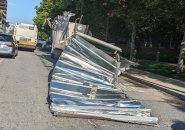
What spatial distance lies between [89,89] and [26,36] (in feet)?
99.1

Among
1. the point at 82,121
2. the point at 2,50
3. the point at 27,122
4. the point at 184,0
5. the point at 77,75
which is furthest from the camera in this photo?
the point at 2,50

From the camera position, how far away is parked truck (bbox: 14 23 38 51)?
134 feet

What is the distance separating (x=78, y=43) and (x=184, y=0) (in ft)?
29.8

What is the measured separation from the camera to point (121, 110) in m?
9.54

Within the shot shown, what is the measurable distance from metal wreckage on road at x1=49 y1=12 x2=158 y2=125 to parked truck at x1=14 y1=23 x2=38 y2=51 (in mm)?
26128

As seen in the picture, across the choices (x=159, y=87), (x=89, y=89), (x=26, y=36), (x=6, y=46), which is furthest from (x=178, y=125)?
(x=26, y=36)

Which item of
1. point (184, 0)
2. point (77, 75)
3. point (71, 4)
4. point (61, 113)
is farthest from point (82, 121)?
point (71, 4)

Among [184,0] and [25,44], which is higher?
[184,0]

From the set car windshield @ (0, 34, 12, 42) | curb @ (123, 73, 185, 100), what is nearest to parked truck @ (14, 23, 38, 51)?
car windshield @ (0, 34, 12, 42)

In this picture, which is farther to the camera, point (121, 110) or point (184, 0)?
point (184, 0)

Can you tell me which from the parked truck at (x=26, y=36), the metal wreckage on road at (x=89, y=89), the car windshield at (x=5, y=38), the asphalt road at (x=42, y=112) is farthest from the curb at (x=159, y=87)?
the parked truck at (x=26, y=36)

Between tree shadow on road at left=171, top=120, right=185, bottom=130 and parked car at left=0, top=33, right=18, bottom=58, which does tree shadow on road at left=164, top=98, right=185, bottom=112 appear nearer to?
tree shadow on road at left=171, top=120, right=185, bottom=130

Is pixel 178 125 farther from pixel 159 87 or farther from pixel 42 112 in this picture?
pixel 159 87

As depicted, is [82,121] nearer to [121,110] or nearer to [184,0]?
[121,110]
